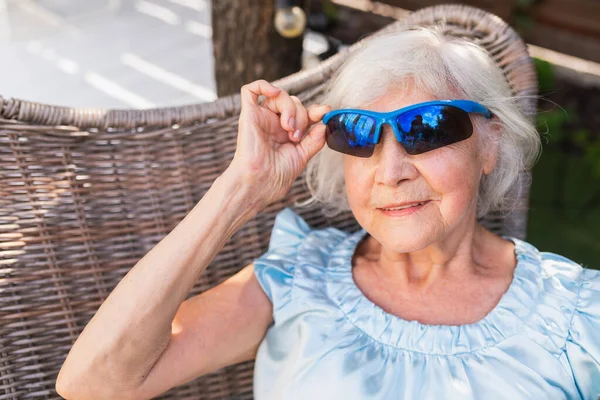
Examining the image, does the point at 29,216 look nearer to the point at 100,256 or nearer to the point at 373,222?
the point at 100,256

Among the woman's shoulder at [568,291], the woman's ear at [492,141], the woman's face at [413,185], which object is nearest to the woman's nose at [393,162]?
the woman's face at [413,185]

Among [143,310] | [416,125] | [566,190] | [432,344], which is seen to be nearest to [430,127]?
[416,125]

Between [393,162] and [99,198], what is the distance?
879mm

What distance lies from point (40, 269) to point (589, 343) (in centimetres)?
150

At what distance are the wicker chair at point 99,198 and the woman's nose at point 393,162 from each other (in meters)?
0.44

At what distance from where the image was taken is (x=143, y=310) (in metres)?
1.69

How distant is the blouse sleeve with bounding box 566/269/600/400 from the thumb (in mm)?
823

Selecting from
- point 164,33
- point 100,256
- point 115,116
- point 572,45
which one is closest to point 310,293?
point 100,256

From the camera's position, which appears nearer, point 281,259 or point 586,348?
point 586,348

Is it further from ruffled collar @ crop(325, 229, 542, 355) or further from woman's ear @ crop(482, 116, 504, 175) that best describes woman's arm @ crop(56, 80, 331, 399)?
woman's ear @ crop(482, 116, 504, 175)

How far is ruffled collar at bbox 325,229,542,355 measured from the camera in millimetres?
1817

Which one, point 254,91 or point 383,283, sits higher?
point 254,91

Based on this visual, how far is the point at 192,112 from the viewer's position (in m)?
2.07

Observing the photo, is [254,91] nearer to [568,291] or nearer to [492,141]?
[492,141]
